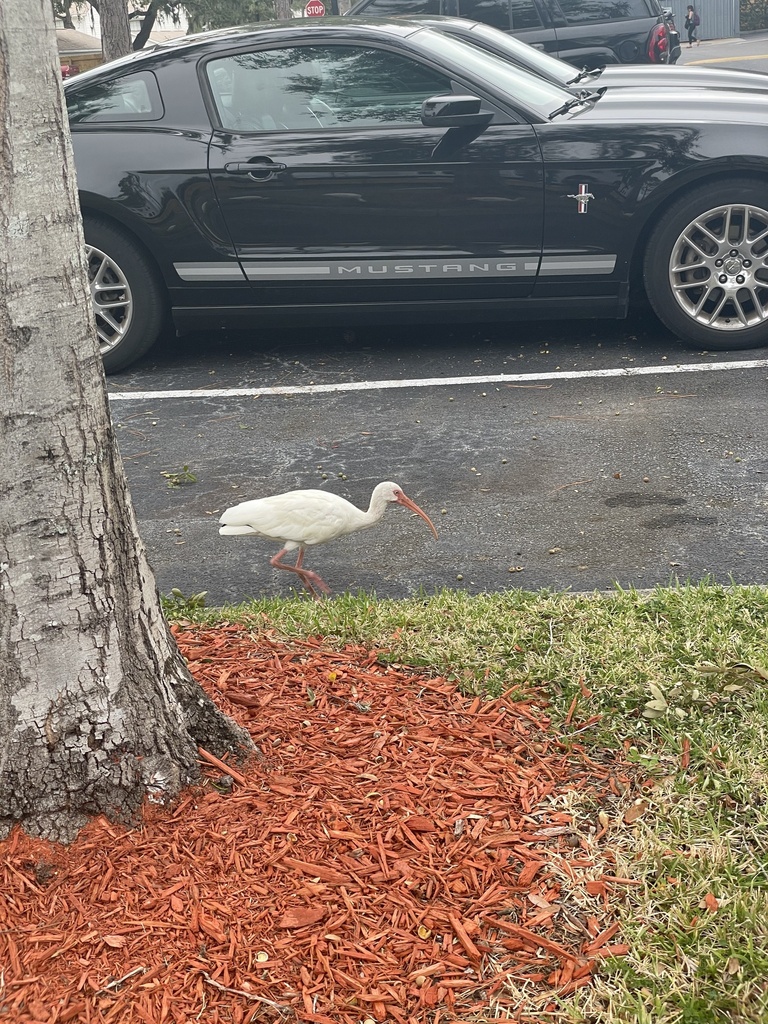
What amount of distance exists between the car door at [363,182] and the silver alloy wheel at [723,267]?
0.88 meters

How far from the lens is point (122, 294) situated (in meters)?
6.82

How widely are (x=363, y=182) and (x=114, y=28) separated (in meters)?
13.7

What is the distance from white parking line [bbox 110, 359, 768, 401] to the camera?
637 cm

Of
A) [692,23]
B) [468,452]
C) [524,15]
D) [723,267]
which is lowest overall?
[468,452]

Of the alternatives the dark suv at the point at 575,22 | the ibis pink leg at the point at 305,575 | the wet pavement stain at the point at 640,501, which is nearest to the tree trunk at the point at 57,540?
the ibis pink leg at the point at 305,575

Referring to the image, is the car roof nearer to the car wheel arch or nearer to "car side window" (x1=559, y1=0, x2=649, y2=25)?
the car wheel arch

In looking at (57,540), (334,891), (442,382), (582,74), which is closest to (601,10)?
(582,74)

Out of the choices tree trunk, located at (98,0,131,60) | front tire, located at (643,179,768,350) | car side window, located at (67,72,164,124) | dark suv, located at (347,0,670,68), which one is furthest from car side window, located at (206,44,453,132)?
tree trunk, located at (98,0,131,60)

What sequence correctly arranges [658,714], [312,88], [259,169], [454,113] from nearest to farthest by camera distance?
[658,714] < [454,113] < [259,169] < [312,88]

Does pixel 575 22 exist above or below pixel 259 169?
above

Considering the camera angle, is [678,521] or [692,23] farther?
[692,23]

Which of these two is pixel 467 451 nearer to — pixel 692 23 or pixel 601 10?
pixel 601 10

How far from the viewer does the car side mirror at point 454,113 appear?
6.23 meters

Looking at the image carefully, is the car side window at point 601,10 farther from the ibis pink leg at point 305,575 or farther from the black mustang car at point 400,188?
the ibis pink leg at point 305,575
